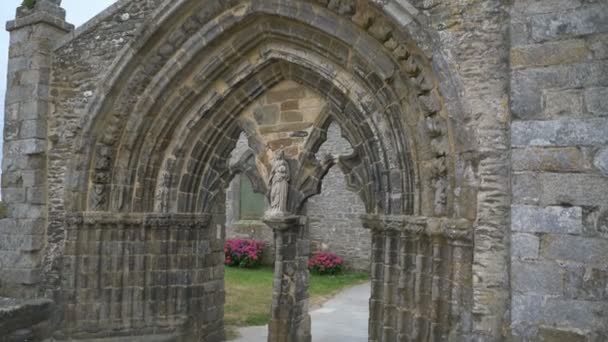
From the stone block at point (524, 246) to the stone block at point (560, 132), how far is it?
630 mm

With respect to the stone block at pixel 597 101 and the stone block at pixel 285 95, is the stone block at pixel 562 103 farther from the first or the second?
the stone block at pixel 285 95

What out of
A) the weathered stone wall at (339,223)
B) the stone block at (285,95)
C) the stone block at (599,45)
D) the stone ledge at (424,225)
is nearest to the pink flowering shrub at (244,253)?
the weathered stone wall at (339,223)

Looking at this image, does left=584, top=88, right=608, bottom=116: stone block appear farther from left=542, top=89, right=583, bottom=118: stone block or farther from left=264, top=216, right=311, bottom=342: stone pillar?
left=264, top=216, right=311, bottom=342: stone pillar

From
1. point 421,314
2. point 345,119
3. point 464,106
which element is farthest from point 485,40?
point 421,314

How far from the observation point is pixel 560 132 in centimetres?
340

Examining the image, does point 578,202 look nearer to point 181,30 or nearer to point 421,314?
point 421,314

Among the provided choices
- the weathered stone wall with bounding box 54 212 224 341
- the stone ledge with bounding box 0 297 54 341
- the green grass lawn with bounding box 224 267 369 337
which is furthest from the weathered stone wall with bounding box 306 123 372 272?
the stone ledge with bounding box 0 297 54 341

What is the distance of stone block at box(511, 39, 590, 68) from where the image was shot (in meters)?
3.40

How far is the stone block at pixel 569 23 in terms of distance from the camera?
11.0ft

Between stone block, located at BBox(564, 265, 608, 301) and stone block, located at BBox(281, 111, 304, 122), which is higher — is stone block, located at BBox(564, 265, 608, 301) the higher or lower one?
the lower one

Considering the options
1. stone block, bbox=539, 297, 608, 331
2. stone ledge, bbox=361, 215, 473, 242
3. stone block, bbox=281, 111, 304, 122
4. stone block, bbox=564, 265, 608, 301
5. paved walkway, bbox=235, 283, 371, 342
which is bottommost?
paved walkway, bbox=235, 283, 371, 342

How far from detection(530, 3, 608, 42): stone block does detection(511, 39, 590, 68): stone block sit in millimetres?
54

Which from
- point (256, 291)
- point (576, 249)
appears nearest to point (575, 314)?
point (576, 249)

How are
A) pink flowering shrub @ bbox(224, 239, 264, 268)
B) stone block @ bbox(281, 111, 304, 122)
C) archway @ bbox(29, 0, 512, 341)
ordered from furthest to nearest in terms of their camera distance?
pink flowering shrub @ bbox(224, 239, 264, 268) → stone block @ bbox(281, 111, 304, 122) → archway @ bbox(29, 0, 512, 341)
